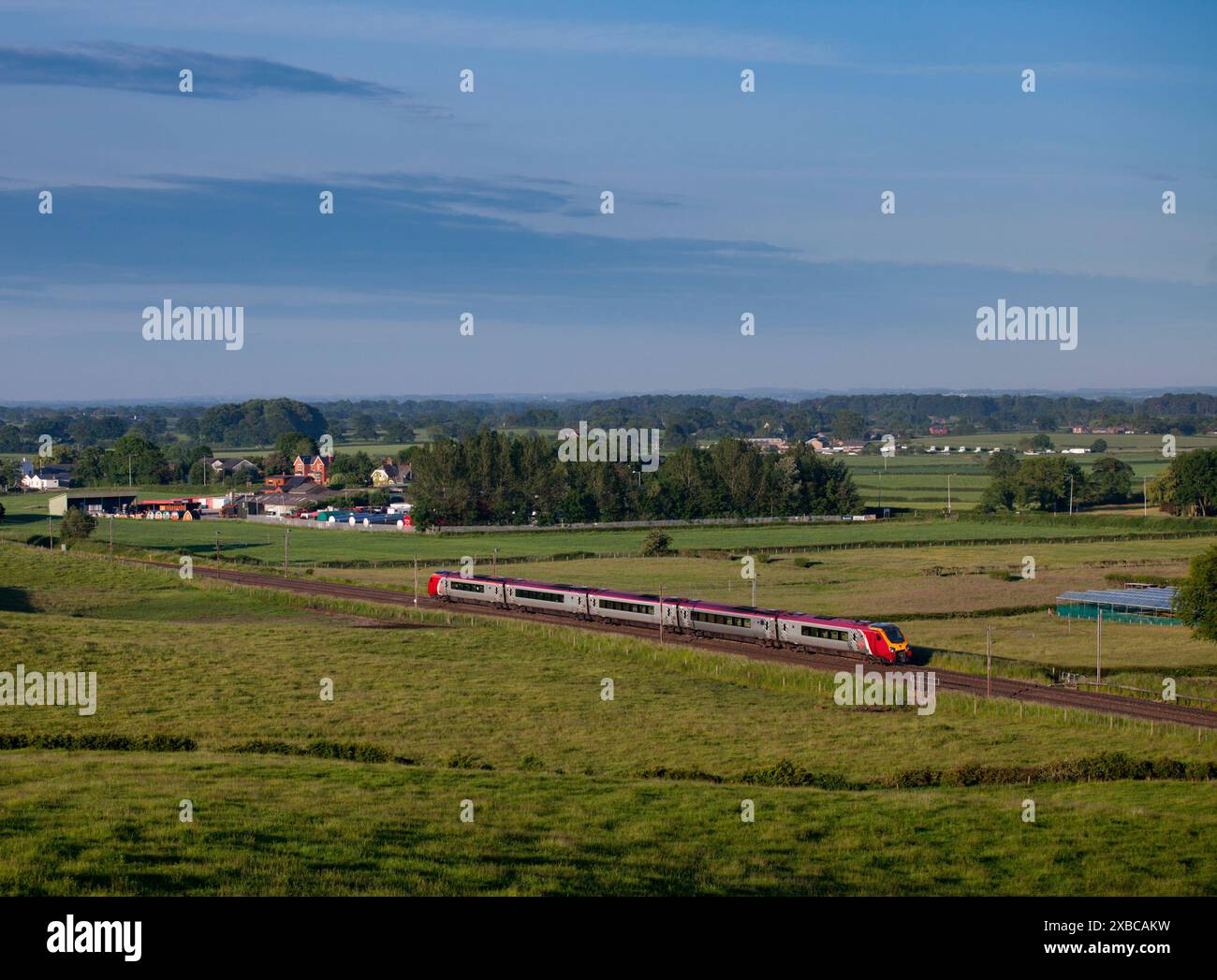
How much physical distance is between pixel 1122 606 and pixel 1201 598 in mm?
14399

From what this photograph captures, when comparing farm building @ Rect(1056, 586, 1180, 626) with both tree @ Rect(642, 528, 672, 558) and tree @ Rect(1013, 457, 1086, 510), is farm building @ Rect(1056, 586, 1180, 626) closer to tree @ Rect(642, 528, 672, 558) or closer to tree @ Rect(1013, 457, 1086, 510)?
tree @ Rect(642, 528, 672, 558)

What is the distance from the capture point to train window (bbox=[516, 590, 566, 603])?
74750 millimetres

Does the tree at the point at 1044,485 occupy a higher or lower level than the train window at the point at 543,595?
higher

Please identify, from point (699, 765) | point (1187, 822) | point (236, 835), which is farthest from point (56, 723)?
point (1187, 822)

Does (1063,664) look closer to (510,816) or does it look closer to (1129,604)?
(1129,604)

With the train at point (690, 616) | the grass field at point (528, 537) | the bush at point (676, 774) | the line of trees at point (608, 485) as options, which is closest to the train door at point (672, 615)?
the train at point (690, 616)

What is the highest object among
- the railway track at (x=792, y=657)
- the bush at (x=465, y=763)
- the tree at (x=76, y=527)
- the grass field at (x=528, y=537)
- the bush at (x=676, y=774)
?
the tree at (x=76, y=527)

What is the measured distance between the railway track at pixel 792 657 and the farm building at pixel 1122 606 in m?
22.6

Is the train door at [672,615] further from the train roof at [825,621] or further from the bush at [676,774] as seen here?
the bush at [676,774]

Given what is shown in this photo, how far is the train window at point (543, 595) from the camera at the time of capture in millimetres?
74750

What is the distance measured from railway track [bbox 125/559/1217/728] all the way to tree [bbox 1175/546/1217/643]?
12560 mm

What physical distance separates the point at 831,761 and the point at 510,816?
1376 centimetres

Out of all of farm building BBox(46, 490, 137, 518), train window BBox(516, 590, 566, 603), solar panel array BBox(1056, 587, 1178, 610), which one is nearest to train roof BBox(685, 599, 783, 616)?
train window BBox(516, 590, 566, 603)
